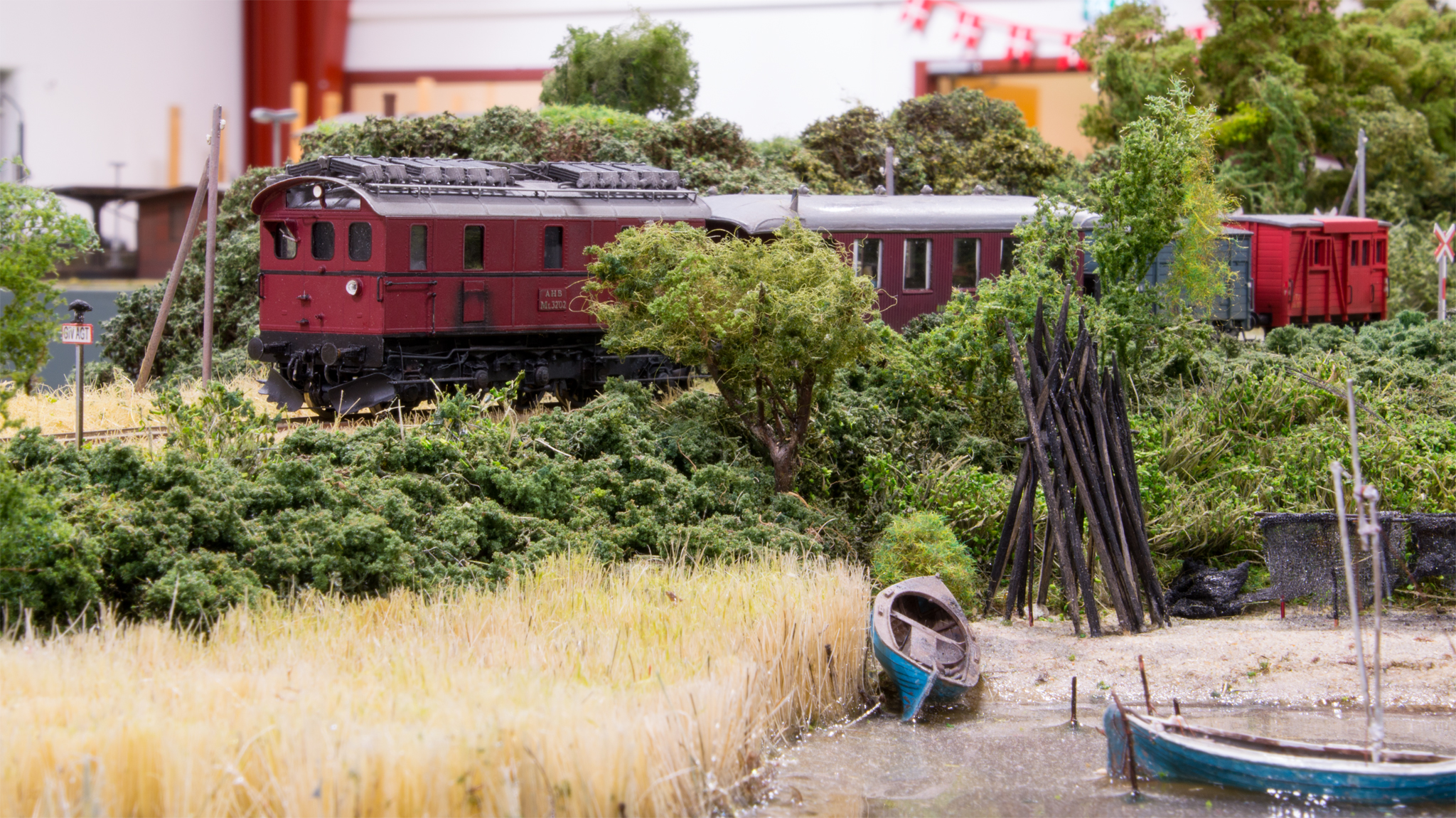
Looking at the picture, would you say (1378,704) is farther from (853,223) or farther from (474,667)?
(853,223)

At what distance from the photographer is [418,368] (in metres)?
18.0

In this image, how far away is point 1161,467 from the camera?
61.3ft

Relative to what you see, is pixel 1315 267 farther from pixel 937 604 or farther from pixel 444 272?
pixel 444 272

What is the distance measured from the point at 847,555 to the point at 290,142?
1032 inches

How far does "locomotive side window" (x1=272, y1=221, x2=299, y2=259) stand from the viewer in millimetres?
18578

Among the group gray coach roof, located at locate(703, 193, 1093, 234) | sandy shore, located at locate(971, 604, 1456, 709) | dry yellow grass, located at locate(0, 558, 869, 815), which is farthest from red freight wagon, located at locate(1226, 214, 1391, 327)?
dry yellow grass, located at locate(0, 558, 869, 815)

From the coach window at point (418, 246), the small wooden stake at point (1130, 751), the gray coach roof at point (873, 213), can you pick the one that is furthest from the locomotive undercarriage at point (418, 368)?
the small wooden stake at point (1130, 751)

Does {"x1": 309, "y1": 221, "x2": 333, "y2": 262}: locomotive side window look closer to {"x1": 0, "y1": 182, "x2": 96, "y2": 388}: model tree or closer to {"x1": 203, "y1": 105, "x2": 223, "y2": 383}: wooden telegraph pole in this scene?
{"x1": 203, "y1": 105, "x2": 223, "y2": 383}: wooden telegraph pole

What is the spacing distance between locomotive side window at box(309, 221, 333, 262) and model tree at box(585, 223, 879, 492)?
3.66m

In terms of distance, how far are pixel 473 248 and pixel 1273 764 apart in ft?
40.0

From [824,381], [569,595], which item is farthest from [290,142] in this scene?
[569,595]

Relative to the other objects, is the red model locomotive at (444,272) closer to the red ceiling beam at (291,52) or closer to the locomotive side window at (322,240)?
the locomotive side window at (322,240)

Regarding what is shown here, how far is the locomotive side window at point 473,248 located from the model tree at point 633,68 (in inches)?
655

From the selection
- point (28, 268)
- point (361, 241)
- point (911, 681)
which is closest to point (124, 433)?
point (361, 241)
